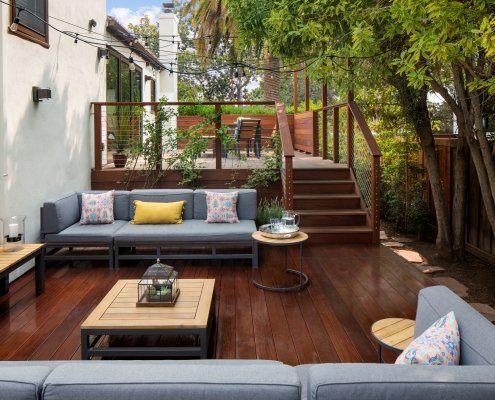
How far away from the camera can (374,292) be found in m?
5.46

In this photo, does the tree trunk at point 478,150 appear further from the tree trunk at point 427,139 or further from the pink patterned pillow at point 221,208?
the pink patterned pillow at point 221,208

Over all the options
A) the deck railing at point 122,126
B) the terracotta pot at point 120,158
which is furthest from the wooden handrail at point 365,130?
the terracotta pot at point 120,158

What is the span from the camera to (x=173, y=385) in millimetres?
1782

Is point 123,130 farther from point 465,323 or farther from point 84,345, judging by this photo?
point 465,323

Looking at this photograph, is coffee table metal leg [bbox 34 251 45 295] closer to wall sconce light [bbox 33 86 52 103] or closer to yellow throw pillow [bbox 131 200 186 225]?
yellow throw pillow [bbox 131 200 186 225]

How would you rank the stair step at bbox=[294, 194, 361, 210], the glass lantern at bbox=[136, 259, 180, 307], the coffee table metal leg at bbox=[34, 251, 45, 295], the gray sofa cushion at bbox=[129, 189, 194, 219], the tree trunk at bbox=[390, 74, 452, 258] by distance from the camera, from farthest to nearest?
1. the tree trunk at bbox=[390, 74, 452, 258]
2. the stair step at bbox=[294, 194, 361, 210]
3. the gray sofa cushion at bbox=[129, 189, 194, 219]
4. the coffee table metal leg at bbox=[34, 251, 45, 295]
5. the glass lantern at bbox=[136, 259, 180, 307]

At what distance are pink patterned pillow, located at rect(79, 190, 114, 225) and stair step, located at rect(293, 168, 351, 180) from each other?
3549 millimetres

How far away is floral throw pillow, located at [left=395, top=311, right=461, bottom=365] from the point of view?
2.16m

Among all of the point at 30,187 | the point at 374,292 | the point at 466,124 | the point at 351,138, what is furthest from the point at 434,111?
the point at 30,187

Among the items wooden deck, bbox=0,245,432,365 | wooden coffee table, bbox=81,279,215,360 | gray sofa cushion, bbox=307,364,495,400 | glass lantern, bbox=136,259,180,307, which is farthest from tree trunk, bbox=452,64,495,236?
gray sofa cushion, bbox=307,364,495,400

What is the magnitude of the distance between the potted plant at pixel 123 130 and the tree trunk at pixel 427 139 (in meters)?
4.66

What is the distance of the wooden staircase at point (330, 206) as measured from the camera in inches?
308

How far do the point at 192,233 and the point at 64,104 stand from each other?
2915 mm

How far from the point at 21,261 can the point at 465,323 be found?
408 centimetres
